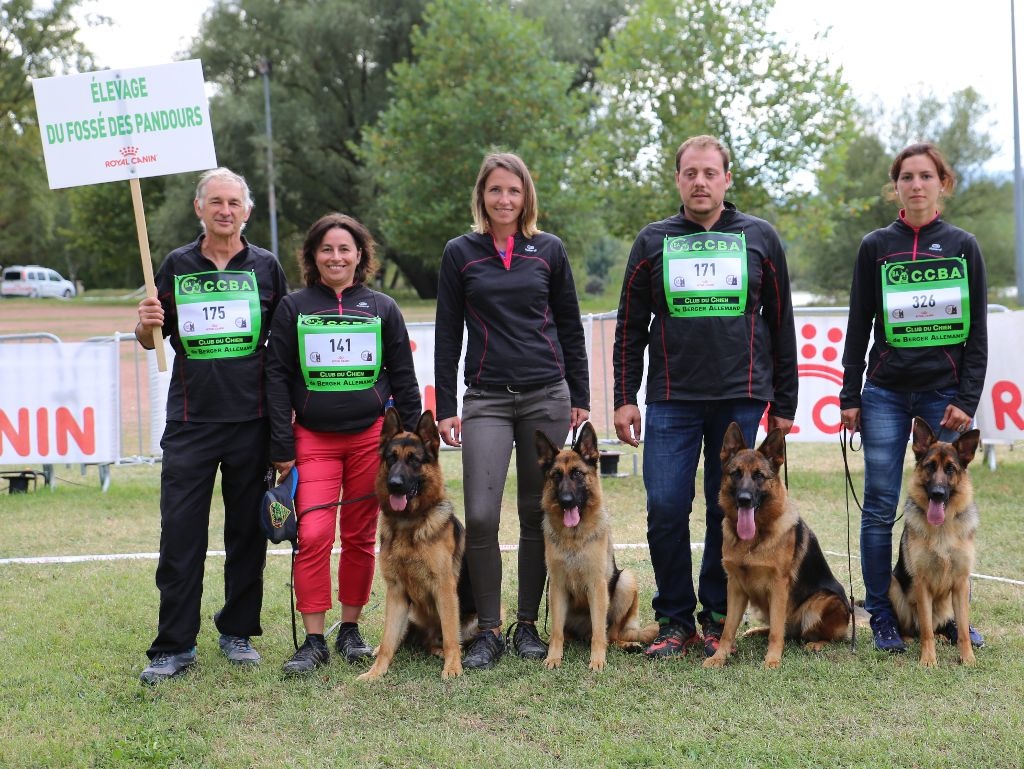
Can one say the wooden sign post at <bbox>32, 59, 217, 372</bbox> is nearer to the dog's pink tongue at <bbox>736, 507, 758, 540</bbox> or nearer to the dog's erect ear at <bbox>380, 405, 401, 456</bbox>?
the dog's erect ear at <bbox>380, 405, 401, 456</bbox>

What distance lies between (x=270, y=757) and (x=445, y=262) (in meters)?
2.28

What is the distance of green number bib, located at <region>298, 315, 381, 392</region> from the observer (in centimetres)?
422

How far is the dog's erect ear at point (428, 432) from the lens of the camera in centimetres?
421

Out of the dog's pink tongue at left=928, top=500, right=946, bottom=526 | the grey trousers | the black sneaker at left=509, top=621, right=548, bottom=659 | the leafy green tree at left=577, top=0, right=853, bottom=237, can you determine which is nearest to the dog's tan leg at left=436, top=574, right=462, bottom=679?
the grey trousers

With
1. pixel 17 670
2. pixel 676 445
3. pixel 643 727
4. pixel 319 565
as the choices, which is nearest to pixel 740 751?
pixel 643 727

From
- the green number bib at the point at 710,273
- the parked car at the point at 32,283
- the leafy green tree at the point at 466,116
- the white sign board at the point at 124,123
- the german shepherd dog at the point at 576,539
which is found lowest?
the german shepherd dog at the point at 576,539

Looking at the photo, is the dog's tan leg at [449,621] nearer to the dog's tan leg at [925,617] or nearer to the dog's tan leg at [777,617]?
the dog's tan leg at [777,617]

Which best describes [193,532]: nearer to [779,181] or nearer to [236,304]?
[236,304]

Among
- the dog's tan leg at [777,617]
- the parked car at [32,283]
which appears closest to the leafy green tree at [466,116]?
the dog's tan leg at [777,617]

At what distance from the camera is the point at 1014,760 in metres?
3.16

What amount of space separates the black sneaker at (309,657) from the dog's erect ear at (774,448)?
232 cm

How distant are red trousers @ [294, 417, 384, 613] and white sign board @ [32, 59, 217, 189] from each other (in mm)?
1540

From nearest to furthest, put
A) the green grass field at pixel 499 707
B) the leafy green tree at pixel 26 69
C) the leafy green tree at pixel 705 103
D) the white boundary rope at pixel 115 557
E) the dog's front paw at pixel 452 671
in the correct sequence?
the green grass field at pixel 499 707
the dog's front paw at pixel 452 671
the white boundary rope at pixel 115 557
the leafy green tree at pixel 705 103
the leafy green tree at pixel 26 69

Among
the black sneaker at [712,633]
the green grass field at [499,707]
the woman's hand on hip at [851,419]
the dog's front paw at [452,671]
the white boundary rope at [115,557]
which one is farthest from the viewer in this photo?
the white boundary rope at [115,557]
